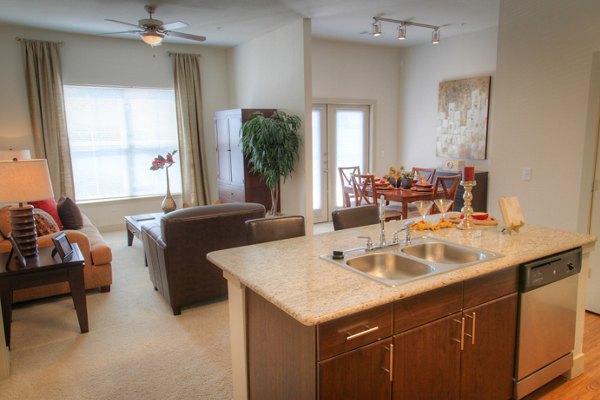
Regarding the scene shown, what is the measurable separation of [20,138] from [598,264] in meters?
7.13

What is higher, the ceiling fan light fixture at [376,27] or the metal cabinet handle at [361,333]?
the ceiling fan light fixture at [376,27]

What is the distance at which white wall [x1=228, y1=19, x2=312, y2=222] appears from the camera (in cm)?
562

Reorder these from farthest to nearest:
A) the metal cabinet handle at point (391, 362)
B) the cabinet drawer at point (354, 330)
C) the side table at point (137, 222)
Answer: the side table at point (137, 222) < the metal cabinet handle at point (391, 362) < the cabinet drawer at point (354, 330)

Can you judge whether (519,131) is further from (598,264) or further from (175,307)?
(175,307)

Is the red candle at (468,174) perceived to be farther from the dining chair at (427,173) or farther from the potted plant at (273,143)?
the dining chair at (427,173)

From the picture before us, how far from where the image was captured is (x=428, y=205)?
273 centimetres

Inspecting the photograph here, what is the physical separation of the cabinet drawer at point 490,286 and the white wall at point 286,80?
3888 millimetres

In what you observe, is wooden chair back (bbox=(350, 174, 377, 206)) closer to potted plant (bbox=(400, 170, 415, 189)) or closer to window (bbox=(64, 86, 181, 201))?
potted plant (bbox=(400, 170, 415, 189))

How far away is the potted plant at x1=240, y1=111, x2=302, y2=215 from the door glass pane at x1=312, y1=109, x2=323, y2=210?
1.25 m

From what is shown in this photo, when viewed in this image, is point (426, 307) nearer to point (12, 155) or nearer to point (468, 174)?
point (468, 174)

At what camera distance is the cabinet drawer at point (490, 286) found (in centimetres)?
197


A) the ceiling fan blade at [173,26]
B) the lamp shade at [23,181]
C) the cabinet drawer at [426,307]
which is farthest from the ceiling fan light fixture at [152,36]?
the cabinet drawer at [426,307]

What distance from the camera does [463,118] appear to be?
6.56m

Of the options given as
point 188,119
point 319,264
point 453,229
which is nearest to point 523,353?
point 453,229
